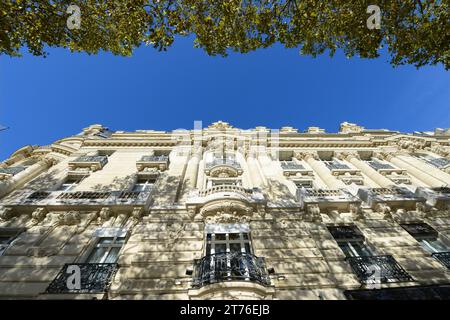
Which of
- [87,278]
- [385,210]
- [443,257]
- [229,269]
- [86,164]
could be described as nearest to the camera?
[229,269]

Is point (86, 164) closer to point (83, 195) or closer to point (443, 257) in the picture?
point (83, 195)

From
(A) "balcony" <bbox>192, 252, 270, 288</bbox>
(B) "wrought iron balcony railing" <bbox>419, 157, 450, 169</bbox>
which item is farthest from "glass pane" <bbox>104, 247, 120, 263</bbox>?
(B) "wrought iron balcony railing" <bbox>419, 157, 450, 169</bbox>

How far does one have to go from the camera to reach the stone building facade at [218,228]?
7.09 meters

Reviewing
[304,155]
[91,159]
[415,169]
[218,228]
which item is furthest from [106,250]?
[415,169]

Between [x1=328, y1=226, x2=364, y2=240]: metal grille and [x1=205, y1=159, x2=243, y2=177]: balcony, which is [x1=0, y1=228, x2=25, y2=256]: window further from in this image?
[x1=328, y1=226, x2=364, y2=240]: metal grille

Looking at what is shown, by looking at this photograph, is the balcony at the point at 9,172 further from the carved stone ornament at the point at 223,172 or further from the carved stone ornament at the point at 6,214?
the carved stone ornament at the point at 223,172

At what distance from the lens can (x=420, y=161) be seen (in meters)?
17.3

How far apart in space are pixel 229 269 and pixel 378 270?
516 centimetres

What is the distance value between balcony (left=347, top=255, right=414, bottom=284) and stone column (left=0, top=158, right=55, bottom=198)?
653 inches

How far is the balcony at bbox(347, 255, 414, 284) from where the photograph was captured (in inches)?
290

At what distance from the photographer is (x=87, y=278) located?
723cm
